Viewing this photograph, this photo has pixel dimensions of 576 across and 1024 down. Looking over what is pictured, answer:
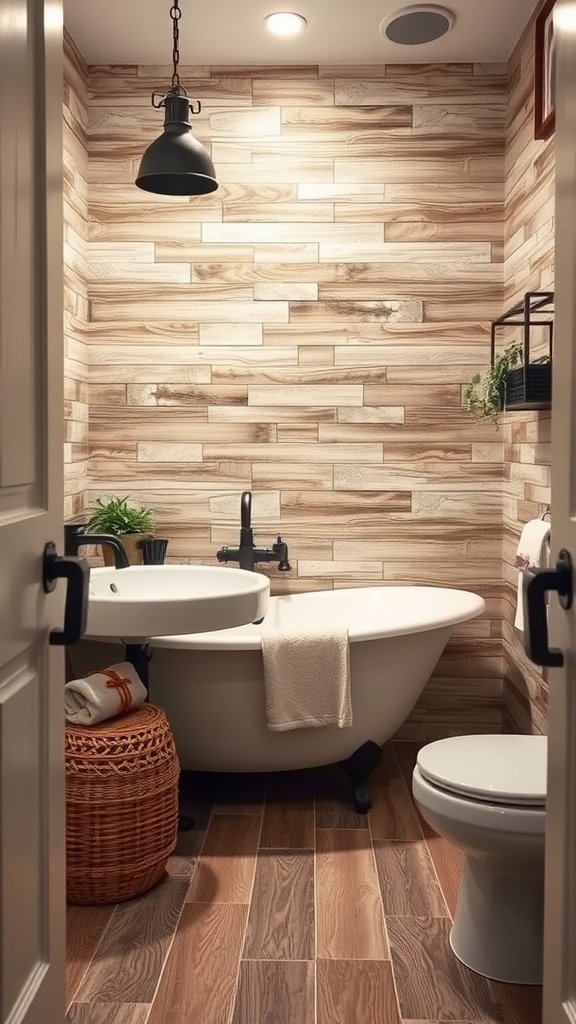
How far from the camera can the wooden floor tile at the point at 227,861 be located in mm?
2641

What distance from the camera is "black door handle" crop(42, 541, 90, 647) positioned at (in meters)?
1.47

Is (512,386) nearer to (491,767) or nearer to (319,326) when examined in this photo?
(319,326)

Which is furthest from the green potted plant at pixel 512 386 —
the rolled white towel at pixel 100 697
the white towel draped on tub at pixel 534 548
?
the rolled white towel at pixel 100 697

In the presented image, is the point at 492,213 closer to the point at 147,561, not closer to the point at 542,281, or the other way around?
the point at 542,281

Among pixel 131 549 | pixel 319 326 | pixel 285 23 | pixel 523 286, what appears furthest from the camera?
pixel 319 326

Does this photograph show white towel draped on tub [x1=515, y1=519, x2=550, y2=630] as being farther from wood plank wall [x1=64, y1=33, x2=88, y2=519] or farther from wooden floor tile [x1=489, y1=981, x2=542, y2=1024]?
wood plank wall [x1=64, y1=33, x2=88, y2=519]

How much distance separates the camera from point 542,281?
324cm

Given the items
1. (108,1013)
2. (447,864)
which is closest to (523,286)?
(447,864)

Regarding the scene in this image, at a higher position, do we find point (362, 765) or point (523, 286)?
point (523, 286)

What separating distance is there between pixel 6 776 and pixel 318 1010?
1116 millimetres

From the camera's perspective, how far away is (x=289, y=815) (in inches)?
127

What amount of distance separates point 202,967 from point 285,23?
3074mm

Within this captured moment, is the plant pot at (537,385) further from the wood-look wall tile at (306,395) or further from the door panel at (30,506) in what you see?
the door panel at (30,506)

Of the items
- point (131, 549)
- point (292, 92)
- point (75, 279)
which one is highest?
point (292, 92)
